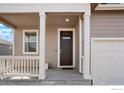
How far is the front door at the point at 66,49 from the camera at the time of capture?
12.3 meters

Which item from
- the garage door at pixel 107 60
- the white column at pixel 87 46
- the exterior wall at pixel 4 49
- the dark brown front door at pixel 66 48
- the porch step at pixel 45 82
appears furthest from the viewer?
the exterior wall at pixel 4 49

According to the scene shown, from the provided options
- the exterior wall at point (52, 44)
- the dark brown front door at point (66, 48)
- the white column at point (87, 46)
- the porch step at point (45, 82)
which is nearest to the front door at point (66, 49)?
the dark brown front door at point (66, 48)

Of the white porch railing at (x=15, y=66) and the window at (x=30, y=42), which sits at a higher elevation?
the window at (x=30, y=42)

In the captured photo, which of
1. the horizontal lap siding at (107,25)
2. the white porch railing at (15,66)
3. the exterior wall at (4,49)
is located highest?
the horizontal lap siding at (107,25)

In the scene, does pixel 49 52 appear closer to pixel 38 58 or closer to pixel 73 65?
pixel 73 65

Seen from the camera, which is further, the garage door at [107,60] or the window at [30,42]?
the window at [30,42]

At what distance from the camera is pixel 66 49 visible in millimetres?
12328

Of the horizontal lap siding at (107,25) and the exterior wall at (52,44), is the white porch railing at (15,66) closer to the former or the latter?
the horizontal lap siding at (107,25)

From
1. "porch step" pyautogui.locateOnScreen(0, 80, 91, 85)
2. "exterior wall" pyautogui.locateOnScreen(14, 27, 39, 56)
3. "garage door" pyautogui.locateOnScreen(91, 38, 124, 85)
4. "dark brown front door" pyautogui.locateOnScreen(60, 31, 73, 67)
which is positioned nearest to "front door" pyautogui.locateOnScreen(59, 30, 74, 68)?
"dark brown front door" pyautogui.locateOnScreen(60, 31, 73, 67)

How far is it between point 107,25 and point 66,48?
4240 mm

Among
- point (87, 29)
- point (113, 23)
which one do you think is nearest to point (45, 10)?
point (87, 29)

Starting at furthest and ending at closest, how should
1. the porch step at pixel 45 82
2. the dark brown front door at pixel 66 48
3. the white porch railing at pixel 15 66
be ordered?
the dark brown front door at pixel 66 48 → the white porch railing at pixel 15 66 → the porch step at pixel 45 82

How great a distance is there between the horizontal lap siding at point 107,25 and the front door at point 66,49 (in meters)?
3.89

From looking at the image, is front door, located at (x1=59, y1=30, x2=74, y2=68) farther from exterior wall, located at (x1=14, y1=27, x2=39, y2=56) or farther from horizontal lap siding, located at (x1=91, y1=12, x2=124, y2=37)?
horizontal lap siding, located at (x1=91, y1=12, x2=124, y2=37)
